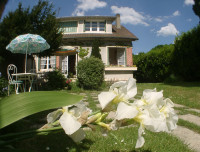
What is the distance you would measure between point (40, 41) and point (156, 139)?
19.5 feet

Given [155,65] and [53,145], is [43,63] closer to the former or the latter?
[155,65]

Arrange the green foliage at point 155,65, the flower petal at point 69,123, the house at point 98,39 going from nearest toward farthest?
the flower petal at point 69,123 < the house at point 98,39 < the green foliage at point 155,65

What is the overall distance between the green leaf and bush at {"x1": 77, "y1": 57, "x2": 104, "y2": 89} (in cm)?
754

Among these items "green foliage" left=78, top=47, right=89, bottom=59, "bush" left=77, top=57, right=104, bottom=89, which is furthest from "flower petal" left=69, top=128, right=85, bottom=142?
"green foliage" left=78, top=47, right=89, bottom=59

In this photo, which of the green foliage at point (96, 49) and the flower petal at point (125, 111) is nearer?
the flower petal at point (125, 111)

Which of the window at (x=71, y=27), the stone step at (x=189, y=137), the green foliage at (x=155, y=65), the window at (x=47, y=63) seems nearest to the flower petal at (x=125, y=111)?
the stone step at (x=189, y=137)

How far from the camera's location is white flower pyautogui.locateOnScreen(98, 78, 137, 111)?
53cm

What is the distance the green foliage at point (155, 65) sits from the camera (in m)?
13.1

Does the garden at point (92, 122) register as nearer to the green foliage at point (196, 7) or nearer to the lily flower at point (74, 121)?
the lily flower at point (74, 121)

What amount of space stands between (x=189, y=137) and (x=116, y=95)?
6.80 feet

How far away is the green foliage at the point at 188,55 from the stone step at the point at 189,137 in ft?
27.4

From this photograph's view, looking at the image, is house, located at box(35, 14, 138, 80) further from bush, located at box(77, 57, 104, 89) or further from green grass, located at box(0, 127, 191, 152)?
green grass, located at box(0, 127, 191, 152)

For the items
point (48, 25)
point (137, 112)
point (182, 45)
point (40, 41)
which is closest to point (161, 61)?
point (182, 45)

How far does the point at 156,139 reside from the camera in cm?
191
